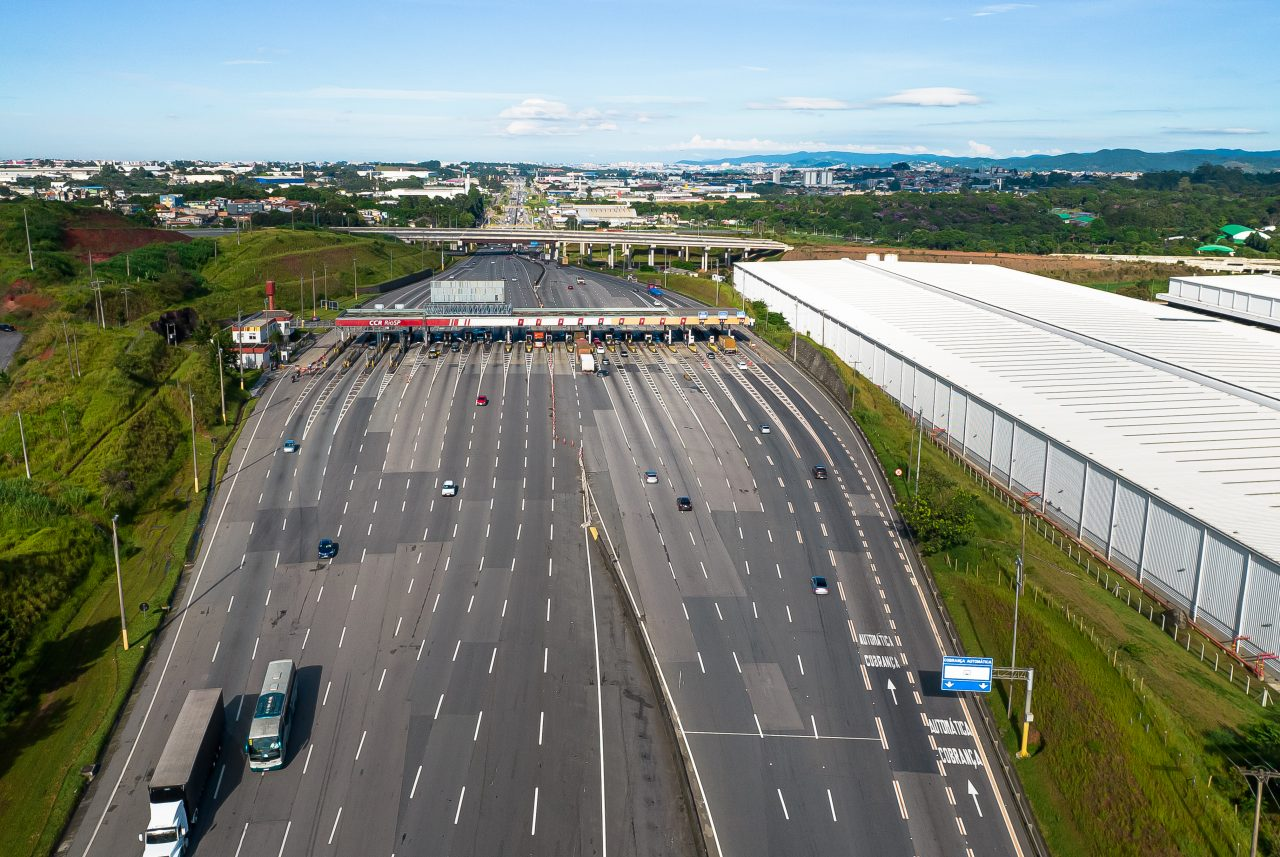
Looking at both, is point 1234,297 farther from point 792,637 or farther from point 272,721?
point 272,721

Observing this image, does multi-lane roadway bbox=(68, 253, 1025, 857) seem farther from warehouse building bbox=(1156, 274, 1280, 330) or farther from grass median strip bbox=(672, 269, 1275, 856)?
warehouse building bbox=(1156, 274, 1280, 330)

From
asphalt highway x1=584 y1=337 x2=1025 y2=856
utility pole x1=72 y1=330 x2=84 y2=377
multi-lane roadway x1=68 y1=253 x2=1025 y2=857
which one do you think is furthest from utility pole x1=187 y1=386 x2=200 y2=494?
asphalt highway x1=584 y1=337 x2=1025 y2=856

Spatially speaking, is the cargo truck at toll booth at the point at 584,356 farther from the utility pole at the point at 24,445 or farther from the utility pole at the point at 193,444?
the utility pole at the point at 24,445

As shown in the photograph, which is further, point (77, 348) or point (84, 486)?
point (77, 348)

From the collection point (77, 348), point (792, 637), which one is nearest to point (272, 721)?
point (792, 637)

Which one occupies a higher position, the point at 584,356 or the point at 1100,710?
the point at 584,356

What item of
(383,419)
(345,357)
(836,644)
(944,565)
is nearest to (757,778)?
(836,644)
